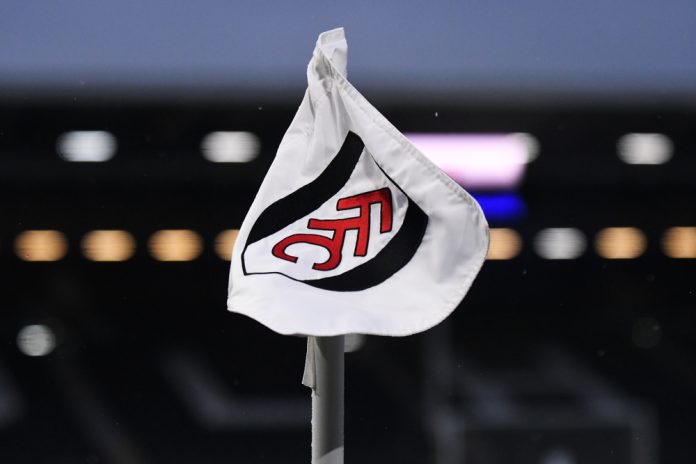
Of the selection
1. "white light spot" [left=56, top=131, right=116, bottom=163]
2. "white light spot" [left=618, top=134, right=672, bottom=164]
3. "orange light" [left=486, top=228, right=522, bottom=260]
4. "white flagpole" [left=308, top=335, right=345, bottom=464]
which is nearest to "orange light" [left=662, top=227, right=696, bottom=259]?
"white light spot" [left=618, top=134, right=672, bottom=164]

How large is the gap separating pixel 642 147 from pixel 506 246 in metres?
0.76

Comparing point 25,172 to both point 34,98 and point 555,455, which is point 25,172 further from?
point 555,455

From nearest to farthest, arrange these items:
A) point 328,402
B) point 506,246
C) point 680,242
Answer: point 328,402 < point 506,246 < point 680,242

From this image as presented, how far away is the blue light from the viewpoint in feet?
15.0

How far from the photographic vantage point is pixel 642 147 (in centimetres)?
466

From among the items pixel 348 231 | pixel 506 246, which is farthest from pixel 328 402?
pixel 506 246

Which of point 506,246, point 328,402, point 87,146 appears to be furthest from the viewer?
point 506,246

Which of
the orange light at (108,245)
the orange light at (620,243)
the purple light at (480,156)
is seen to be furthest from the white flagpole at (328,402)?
the orange light at (620,243)

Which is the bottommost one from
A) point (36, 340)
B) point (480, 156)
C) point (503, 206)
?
point (36, 340)

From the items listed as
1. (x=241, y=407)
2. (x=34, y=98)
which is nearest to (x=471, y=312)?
(x=241, y=407)

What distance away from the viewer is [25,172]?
450cm

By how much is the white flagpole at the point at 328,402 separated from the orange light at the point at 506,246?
285 cm

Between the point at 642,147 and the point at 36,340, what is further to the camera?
the point at 642,147

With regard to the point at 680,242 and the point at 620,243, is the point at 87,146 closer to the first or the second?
the point at 620,243
